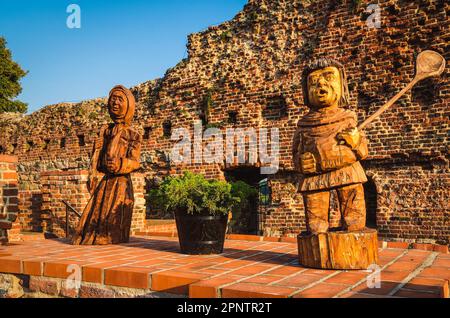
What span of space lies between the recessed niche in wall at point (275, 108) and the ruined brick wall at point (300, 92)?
0.09 feet

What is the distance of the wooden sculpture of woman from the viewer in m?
4.93

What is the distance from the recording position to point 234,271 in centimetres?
308

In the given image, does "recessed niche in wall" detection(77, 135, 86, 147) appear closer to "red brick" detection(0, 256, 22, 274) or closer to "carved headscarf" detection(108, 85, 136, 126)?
"carved headscarf" detection(108, 85, 136, 126)

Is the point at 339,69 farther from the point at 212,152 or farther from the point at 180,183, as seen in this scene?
the point at 212,152

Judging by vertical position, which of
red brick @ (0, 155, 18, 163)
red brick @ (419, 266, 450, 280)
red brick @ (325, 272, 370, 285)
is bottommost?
red brick @ (419, 266, 450, 280)

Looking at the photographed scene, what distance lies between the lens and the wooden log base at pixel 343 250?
310 centimetres

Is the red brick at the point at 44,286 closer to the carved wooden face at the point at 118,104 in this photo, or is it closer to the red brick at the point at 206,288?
the red brick at the point at 206,288

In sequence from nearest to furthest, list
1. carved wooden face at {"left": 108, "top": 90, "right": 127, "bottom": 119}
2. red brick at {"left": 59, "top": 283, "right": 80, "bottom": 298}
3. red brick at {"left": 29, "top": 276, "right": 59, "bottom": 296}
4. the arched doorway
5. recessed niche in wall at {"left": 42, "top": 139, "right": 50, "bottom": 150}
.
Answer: red brick at {"left": 59, "top": 283, "right": 80, "bottom": 298} → red brick at {"left": 29, "top": 276, "right": 59, "bottom": 296} → carved wooden face at {"left": 108, "top": 90, "right": 127, "bottom": 119} → the arched doorway → recessed niche in wall at {"left": 42, "top": 139, "right": 50, "bottom": 150}

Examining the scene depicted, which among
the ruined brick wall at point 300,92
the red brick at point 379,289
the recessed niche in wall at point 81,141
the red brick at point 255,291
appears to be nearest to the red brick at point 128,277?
the red brick at point 255,291

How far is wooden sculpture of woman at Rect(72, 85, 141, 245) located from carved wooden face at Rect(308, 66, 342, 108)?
104 inches

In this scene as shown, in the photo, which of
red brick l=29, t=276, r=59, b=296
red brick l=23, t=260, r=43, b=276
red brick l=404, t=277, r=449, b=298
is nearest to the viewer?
red brick l=404, t=277, r=449, b=298

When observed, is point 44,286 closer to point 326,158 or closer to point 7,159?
point 7,159

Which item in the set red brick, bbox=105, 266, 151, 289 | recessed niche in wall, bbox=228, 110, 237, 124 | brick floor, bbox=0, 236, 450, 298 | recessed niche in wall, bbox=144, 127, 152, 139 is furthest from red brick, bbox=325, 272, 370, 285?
recessed niche in wall, bbox=144, 127, 152, 139
